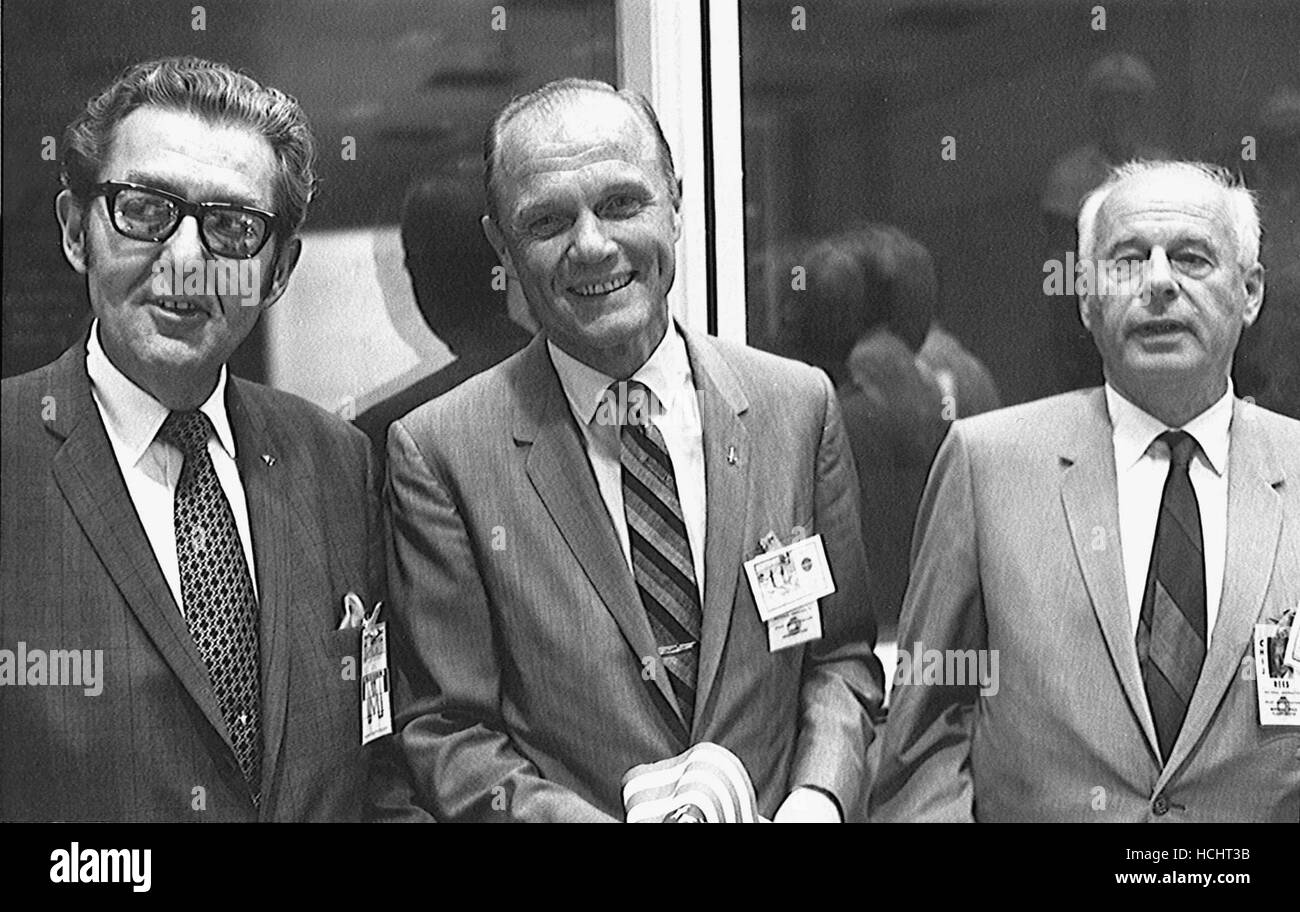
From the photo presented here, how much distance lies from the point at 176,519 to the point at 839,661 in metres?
1.18

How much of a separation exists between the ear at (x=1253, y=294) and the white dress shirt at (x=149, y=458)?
1786mm

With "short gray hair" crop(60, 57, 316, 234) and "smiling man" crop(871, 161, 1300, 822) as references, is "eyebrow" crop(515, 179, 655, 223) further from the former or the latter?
"smiling man" crop(871, 161, 1300, 822)

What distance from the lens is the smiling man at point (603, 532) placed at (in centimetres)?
323

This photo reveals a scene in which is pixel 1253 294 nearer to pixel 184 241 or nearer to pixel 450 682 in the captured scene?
pixel 450 682

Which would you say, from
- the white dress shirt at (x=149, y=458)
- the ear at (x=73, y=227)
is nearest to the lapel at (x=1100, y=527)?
the white dress shirt at (x=149, y=458)

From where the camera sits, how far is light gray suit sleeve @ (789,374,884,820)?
3273mm

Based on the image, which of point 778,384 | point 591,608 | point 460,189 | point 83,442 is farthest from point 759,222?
point 83,442

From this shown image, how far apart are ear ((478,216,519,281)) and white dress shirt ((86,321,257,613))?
22.2 inches

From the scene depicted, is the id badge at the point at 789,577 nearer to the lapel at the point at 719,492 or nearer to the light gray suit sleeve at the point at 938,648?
the lapel at the point at 719,492

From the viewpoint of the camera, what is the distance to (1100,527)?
3295 millimetres

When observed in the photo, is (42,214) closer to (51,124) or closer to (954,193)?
(51,124)

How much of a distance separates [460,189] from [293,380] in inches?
17.6

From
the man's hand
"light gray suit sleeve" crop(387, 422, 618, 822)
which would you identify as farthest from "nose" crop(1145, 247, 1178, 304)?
"light gray suit sleeve" crop(387, 422, 618, 822)

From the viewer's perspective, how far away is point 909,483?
3328 millimetres
